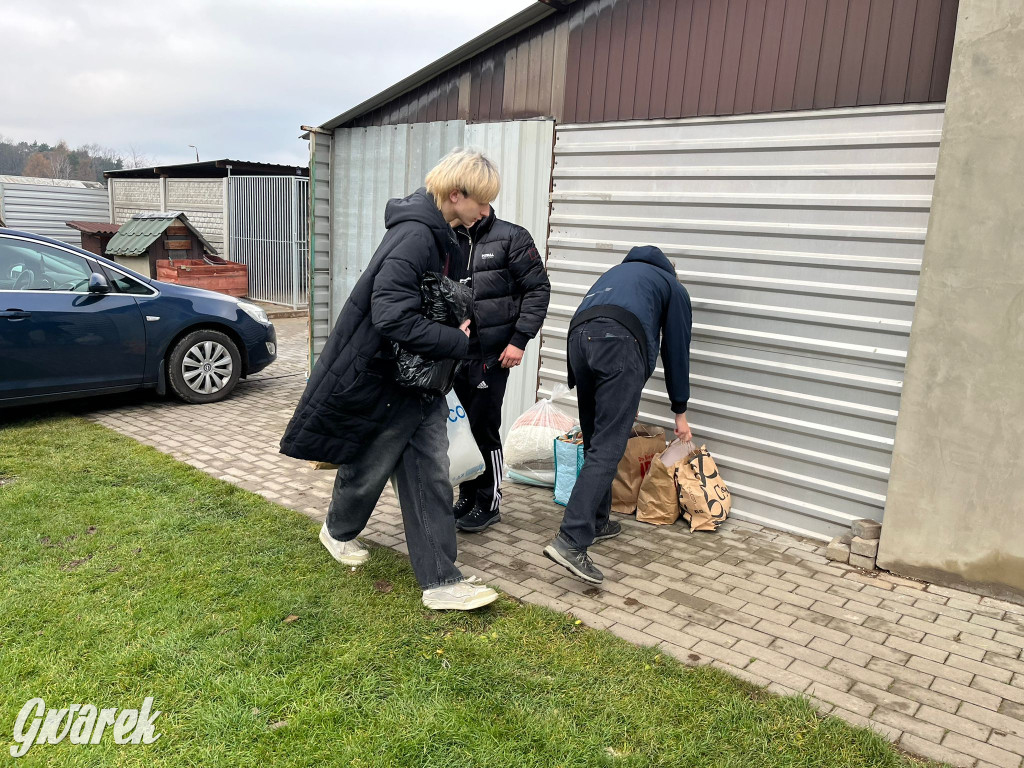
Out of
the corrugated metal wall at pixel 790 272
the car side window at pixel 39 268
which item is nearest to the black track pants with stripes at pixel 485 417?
the corrugated metal wall at pixel 790 272

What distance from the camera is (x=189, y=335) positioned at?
7699 mm

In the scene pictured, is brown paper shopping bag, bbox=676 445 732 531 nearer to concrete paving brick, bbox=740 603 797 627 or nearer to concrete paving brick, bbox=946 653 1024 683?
concrete paving brick, bbox=740 603 797 627

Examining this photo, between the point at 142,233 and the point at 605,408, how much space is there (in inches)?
548

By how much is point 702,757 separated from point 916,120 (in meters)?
3.42

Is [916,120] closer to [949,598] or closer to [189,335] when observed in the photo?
[949,598]

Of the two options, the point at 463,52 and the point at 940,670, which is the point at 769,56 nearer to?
the point at 463,52

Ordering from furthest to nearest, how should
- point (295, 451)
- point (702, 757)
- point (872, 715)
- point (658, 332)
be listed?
point (658, 332)
point (295, 451)
point (872, 715)
point (702, 757)

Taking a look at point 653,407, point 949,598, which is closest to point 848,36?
point 653,407

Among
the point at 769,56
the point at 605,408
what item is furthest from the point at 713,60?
the point at 605,408

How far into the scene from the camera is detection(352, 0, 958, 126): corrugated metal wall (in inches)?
171

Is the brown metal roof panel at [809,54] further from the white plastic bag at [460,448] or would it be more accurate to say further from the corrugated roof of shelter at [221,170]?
the corrugated roof of shelter at [221,170]

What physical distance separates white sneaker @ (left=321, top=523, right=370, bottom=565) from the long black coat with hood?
2.06ft

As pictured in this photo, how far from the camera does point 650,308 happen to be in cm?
434

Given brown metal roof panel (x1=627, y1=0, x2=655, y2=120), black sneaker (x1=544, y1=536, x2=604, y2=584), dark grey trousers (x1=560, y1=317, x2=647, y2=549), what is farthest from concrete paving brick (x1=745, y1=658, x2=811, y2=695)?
brown metal roof panel (x1=627, y1=0, x2=655, y2=120)
